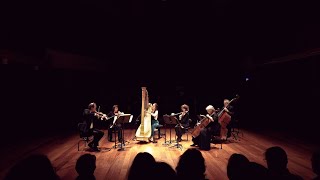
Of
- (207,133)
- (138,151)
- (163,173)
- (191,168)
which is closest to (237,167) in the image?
(191,168)

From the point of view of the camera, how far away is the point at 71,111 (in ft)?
33.9

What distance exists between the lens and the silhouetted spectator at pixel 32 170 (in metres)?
1.83

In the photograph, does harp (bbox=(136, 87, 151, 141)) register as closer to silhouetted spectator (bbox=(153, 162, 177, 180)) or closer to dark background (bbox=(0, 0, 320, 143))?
dark background (bbox=(0, 0, 320, 143))

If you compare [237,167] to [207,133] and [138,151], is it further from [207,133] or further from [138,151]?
[138,151]

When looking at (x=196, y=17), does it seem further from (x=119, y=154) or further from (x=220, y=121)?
(x=119, y=154)

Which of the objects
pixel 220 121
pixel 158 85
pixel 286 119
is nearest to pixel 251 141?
pixel 220 121

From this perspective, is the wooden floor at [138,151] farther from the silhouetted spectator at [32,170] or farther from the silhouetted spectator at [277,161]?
the silhouetted spectator at [32,170]

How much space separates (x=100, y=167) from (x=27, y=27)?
18.7 feet

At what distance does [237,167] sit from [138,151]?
188 inches

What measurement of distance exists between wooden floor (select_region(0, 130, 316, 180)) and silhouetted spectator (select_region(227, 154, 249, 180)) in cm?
252

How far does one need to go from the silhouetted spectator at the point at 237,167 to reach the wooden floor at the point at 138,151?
2518 mm

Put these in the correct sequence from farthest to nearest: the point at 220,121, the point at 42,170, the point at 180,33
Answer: the point at 180,33
the point at 220,121
the point at 42,170

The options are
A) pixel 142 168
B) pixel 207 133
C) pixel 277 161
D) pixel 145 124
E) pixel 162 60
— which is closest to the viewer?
pixel 142 168

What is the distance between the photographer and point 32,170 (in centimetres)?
190
